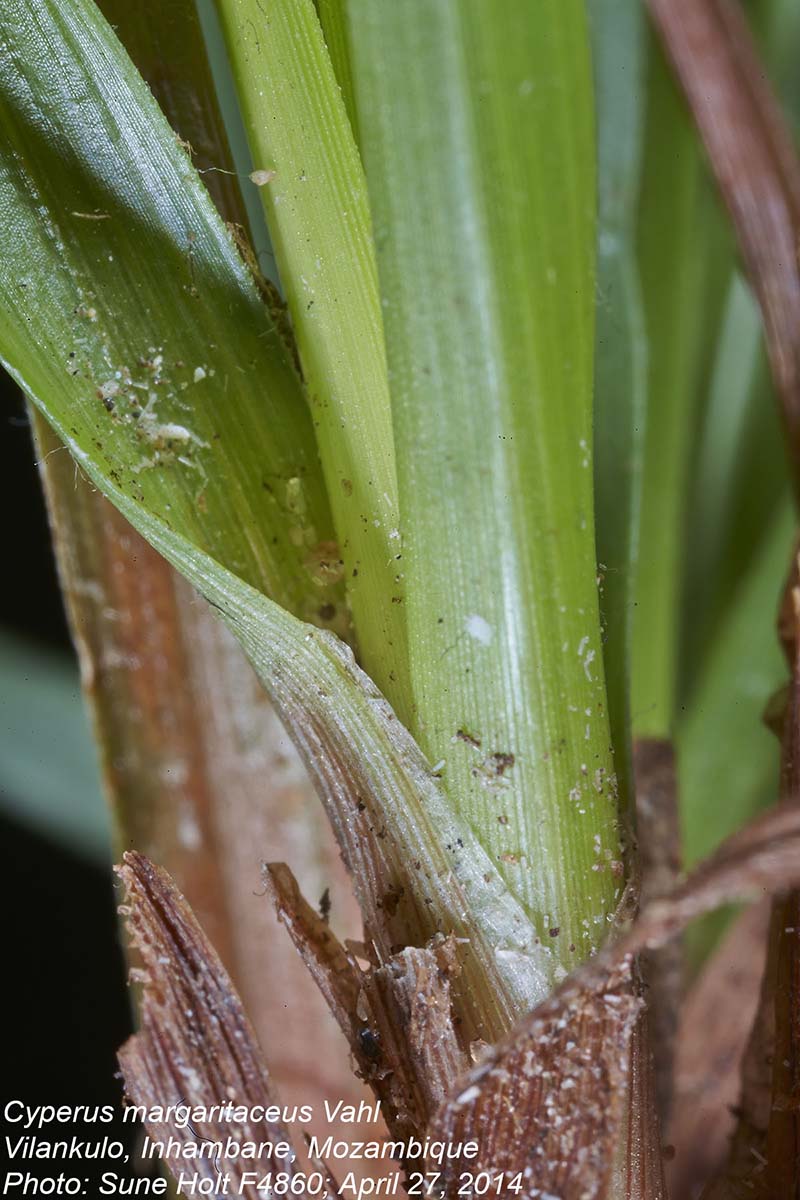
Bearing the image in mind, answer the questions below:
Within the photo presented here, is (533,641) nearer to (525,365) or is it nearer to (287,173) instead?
(525,365)

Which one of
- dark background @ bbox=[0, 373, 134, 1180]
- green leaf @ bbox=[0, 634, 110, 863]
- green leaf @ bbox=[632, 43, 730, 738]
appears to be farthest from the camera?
dark background @ bbox=[0, 373, 134, 1180]

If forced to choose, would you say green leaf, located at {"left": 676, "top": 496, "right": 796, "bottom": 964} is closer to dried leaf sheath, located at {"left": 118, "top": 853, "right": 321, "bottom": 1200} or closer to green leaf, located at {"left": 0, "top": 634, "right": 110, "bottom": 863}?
dried leaf sheath, located at {"left": 118, "top": 853, "right": 321, "bottom": 1200}

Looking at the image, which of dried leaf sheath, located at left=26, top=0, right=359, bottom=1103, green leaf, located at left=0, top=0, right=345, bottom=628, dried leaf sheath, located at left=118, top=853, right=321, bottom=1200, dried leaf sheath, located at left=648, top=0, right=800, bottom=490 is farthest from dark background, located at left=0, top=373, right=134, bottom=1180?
dried leaf sheath, located at left=648, top=0, right=800, bottom=490

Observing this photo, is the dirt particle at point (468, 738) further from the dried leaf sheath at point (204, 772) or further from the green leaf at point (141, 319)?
the dried leaf sheath at point (204, 772)

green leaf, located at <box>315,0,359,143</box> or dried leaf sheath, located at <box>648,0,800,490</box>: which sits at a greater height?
green leaf, located at <box>315,0,359,143</box>

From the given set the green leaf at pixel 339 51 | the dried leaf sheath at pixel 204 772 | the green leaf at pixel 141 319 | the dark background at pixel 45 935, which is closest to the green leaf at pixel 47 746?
the dark background at pixel 45 935

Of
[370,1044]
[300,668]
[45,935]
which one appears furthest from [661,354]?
[45,935]
